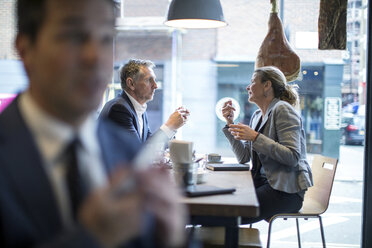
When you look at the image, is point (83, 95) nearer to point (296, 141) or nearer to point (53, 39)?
point (53, 39)

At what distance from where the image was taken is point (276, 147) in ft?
8.45

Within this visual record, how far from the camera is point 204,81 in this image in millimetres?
4004

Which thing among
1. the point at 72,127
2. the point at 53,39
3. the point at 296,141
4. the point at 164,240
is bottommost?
the point at 296,141

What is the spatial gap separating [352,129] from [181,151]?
227 centimetres

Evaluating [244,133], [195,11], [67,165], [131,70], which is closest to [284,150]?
[244,133]

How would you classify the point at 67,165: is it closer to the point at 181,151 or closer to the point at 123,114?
the point at 181,151

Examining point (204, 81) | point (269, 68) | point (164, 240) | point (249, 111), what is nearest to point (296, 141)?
point (269, 68)

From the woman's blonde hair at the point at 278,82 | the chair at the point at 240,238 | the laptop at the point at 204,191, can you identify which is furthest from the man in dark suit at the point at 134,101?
the laptop at the point at 204,191

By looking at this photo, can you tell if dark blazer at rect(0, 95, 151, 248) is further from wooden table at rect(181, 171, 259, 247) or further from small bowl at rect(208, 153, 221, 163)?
small bowl at rect(208, 153, 221, 163)

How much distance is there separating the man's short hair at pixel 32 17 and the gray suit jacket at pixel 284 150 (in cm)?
208

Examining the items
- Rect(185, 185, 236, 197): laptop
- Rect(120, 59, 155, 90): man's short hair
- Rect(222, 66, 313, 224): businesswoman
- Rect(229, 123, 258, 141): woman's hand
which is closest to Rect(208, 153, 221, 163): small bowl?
Rect(222, 66, 313, 224): businesswoman

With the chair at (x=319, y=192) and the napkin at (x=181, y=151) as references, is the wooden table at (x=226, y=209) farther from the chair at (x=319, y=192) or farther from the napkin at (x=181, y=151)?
the chair at (x=319, y=192)

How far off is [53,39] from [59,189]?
21 cm

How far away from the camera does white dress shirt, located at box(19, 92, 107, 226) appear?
0.62 m
